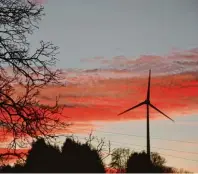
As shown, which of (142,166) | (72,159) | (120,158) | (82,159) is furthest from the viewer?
(120,158)

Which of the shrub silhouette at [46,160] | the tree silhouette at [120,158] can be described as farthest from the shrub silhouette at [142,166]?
the shrub silhouette at [46,160]

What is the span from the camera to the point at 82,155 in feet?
66.9

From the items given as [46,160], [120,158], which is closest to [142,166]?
[46,160]

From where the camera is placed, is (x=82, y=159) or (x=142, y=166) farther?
(x=142, y=166)

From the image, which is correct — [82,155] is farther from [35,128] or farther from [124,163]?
[35,128]

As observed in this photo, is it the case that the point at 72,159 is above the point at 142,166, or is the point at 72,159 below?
above

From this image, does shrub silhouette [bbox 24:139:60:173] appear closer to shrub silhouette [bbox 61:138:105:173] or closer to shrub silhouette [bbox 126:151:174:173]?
shrub silhouette [bbox 61:138:105:173]

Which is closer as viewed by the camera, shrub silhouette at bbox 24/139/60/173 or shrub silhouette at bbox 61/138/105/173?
shrub silhouette at bbox 24/139/60/173

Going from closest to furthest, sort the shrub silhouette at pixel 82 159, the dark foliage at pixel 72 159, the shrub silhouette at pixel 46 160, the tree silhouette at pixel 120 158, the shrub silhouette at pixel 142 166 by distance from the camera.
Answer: the shrub silhouette at pixel 46 160 → the dark foliage at pixel 72 159 → the shrub silhouette at pixel 82 159 → the shrub silhouette at pixel 142 166 → the tree silhouette at pixel 120 158

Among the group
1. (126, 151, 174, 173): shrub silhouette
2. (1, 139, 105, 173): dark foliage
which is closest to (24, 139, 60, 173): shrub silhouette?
(1, 139, 105, 173): dark foliage

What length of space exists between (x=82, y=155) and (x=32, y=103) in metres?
13.6

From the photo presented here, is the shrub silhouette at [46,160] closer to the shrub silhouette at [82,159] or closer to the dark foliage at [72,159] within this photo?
the dark foliage at [72,159]

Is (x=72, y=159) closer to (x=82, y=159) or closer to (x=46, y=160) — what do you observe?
(x=82, y=159)

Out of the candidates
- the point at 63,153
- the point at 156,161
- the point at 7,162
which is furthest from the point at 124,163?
the point at 7,162
